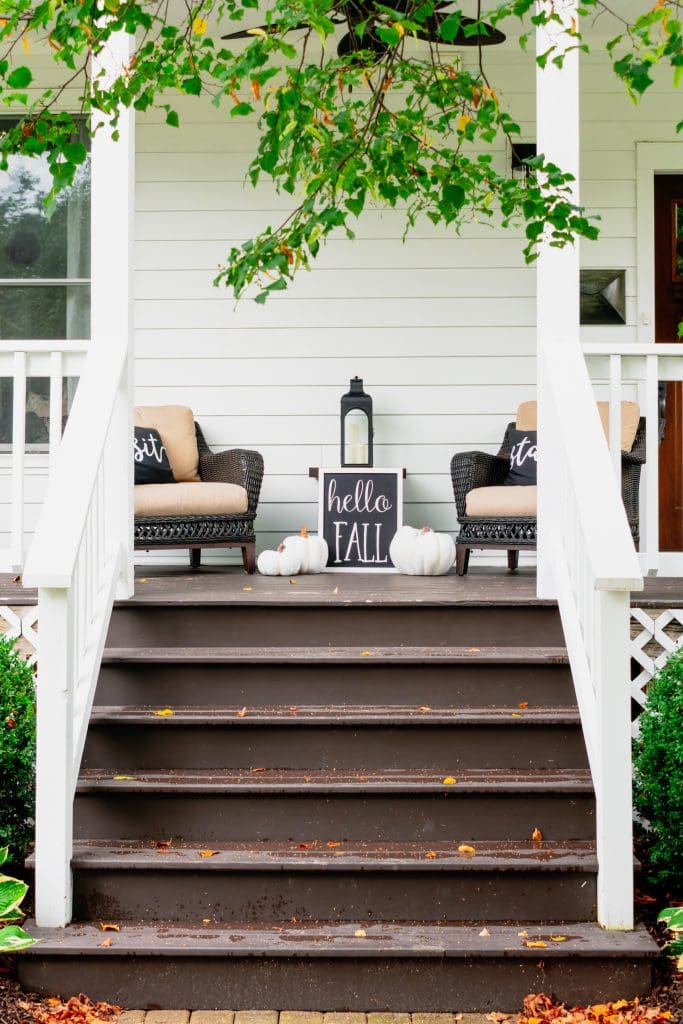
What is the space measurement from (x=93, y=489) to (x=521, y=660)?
4.44ft

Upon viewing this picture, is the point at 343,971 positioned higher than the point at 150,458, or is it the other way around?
the point at 150,458

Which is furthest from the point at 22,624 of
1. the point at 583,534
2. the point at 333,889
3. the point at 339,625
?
the point at 583,534

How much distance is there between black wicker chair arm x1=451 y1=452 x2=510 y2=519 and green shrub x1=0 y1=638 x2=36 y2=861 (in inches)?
92.8

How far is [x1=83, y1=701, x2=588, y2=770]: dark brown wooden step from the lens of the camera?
3.04 m

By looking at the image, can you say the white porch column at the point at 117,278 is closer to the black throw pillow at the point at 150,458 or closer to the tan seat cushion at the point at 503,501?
the black throw pillow at the point at 150,458

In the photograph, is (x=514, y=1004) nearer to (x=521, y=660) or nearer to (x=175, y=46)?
(x=521, y=660)

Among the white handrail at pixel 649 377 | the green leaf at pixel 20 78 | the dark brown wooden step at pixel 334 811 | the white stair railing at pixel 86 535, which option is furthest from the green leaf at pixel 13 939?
the white handrail at pixel 649 377

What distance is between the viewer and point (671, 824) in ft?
9.52

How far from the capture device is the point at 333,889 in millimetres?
2676

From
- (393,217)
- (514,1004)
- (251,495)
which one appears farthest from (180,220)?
(514,1004)

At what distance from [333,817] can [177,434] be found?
9.19 feet

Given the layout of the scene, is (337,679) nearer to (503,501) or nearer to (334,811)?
(334,811)

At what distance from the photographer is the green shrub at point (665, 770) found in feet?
9.47

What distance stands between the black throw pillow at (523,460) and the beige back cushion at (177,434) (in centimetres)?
155
